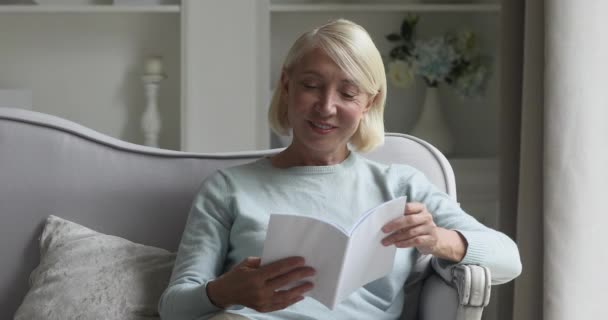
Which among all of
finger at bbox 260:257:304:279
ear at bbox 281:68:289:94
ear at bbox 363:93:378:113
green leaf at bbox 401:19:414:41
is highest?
green leaf at bbox 401:19:414:41

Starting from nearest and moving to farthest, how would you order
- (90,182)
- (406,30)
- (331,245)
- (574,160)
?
1. (331,245)
2. (90,182)
3. (574,160)
4. (406,30)

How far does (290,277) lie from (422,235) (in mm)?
253

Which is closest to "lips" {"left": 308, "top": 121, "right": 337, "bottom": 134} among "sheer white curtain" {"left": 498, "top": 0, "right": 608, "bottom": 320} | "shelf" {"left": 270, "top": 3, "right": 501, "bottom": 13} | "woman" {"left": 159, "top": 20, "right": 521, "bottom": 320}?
"woman" {"left": 159, "top": 20, "right": 521, "bottom": 320}

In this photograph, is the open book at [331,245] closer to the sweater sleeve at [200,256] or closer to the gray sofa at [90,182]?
the sweater sleeve at [200,256]

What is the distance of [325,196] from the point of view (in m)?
1.73

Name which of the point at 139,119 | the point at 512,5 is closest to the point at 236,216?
the point at 512,5

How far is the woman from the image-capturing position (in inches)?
61.9

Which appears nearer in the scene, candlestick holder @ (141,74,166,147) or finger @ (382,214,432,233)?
finger @ (382,214,432,233)

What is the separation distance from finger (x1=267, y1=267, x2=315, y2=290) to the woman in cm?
11

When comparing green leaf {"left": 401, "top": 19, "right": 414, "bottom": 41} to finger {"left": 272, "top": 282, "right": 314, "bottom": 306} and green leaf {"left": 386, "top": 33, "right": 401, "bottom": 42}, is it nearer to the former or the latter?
green leaf {"left": 386, "top": 33, "right": 401, "bottom": 42}

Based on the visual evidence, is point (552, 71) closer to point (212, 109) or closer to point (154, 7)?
point (212, 109)

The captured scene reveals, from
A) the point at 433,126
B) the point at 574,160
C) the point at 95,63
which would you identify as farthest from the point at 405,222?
the point at 95,63

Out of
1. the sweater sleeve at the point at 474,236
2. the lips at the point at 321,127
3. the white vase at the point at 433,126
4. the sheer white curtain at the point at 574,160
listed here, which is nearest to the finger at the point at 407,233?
the sweater sleeve at the point at 474,236

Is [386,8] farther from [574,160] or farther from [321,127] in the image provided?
[321,127]
